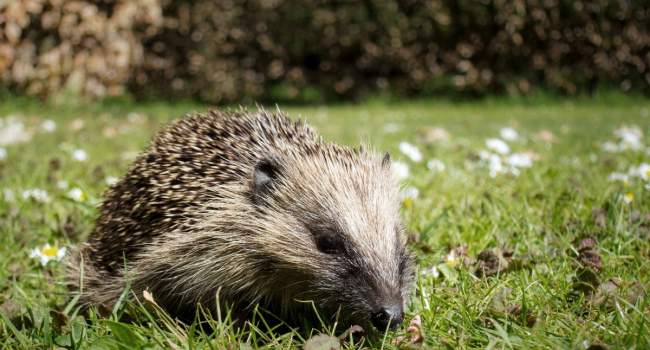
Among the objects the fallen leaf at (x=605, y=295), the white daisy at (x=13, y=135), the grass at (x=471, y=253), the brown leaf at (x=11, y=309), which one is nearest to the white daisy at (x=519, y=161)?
the grass at (x=471, y=253)

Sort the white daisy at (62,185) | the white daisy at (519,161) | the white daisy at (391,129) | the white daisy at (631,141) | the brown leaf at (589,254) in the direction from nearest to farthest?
the brown leaf at (589,254) < the white daisy at (62,185) < the white daisy at (519,161) < the white daisy at (631,141) < the white daisy at (391,129)

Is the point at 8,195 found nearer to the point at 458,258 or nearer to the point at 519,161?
the point at 458,258

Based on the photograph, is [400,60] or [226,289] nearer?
[226,289]

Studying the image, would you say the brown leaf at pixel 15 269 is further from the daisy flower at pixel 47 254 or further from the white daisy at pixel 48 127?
the white daisy at pixel 48 127

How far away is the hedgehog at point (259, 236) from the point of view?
8.64ft

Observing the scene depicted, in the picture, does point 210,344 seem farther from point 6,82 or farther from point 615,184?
point 6,82

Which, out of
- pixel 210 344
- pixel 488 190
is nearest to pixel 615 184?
pixel 488 190

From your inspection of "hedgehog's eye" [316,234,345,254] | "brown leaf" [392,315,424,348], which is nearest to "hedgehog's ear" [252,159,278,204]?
"hedgehog's eye" [316,234,345,254]

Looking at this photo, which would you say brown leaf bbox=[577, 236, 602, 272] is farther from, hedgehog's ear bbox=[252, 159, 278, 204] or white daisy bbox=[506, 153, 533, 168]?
white daisy bbox=[506, 153, 533, 168]

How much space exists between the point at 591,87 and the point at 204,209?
39.5ft

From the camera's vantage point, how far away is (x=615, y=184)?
4.63m

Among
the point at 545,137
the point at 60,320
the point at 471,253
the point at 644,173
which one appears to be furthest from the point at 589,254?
the point at 545,137

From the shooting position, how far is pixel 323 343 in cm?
229

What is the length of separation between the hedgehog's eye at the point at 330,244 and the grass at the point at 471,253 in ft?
1.37
